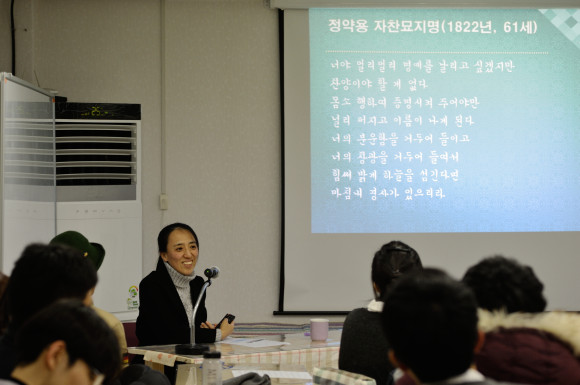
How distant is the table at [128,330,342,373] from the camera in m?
3.00

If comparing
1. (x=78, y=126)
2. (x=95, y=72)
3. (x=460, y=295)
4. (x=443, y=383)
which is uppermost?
(x=95, y=72)

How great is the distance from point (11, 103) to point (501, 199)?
3.26 metres

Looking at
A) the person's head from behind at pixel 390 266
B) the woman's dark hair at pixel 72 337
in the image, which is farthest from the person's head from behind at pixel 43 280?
the person's head from behind at pixel 390 266

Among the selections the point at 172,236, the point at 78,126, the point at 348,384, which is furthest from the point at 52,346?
the point at 78,126

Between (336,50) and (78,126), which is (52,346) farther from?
(336,50)

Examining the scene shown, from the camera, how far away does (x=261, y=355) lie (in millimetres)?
3055

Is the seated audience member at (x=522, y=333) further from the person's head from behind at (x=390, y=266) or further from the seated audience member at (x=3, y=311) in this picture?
the seated audience member at (x=3, y=311)

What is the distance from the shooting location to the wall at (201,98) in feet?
16.8

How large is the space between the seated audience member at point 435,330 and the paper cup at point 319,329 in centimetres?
219

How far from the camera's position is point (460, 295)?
4.03ft

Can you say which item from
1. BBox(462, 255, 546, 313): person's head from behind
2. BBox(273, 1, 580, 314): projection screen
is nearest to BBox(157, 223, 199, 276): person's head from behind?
BBox(273, 1, 580, 314): projection screen

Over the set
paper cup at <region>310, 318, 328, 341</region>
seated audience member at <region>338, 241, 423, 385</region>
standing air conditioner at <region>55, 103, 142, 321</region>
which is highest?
standing air conditioner at <region>55, 103, 142, 321</region>

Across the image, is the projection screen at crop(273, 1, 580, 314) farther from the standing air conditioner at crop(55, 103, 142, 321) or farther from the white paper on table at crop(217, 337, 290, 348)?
the white paper on table at crop(217, 337, 290, 348)

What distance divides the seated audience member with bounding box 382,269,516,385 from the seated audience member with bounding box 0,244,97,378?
0.87 meters
